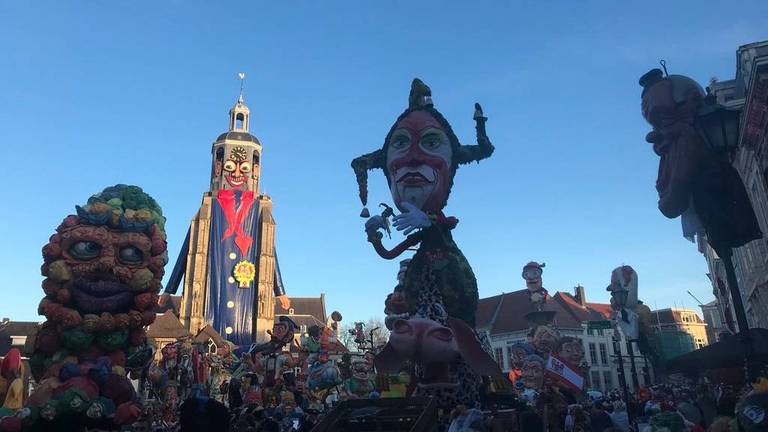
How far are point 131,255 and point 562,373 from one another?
396 inches

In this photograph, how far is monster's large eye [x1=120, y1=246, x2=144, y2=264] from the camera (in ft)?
33.8

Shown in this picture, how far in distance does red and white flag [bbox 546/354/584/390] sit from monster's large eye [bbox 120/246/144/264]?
9544mm

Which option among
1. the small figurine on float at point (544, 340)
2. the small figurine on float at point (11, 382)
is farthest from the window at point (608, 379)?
the small figurine on float at point (11, 382)

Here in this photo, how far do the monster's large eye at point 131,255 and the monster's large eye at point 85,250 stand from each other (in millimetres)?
427

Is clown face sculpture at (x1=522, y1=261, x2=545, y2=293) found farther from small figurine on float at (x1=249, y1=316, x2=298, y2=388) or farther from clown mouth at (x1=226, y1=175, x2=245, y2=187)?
clown mouth at (x1=226, y1=175, x2=245, y2=187)

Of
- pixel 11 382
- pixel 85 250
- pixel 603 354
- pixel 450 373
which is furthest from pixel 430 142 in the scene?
pixel 603 354

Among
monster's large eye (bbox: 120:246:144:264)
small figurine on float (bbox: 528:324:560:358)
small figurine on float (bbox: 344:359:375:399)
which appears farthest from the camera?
small figurine on float (bbox: 528:324:560:358)

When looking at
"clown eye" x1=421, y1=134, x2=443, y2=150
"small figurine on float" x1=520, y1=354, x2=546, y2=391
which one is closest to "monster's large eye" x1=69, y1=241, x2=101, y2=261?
"clown eye" x1=421, y1=134, x2=443, y2=150

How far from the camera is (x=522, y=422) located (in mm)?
8438

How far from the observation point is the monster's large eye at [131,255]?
1031 cm

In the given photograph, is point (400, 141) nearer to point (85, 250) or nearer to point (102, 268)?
point (102, 268)

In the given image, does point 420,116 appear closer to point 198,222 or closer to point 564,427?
point 564,427

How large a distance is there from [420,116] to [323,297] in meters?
53.1

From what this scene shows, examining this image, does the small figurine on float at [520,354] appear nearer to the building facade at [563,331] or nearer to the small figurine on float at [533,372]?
the small figurine on float at [533,372]
